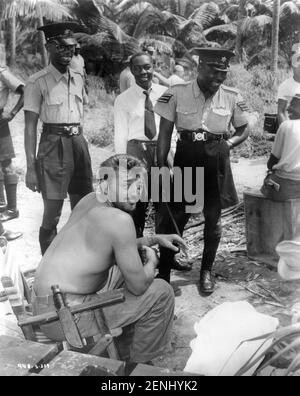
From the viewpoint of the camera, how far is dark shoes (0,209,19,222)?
18.5 feet

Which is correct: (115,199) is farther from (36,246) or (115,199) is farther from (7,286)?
(36,246)

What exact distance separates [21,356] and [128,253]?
2.74 ft

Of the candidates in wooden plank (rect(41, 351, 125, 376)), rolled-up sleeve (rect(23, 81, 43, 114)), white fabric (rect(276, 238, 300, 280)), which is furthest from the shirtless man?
rolled-up sleeve (rect(23, 81, 43, 114))

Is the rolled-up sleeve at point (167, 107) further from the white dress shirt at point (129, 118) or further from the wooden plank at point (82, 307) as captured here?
the wooden plank at point (82, 307)

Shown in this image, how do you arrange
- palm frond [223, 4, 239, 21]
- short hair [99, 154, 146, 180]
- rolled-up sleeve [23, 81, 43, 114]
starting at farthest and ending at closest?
palm frond [223, 4, 239, 21]
rolled-up sleeve [23, 81, 43, 114]
short hair [99, 154, 146, 180]

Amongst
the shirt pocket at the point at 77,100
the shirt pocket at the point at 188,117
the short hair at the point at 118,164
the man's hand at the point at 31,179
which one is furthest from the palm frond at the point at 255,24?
the short hair at the point at 118,164

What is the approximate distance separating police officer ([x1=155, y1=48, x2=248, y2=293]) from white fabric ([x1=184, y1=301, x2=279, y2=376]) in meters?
1.34

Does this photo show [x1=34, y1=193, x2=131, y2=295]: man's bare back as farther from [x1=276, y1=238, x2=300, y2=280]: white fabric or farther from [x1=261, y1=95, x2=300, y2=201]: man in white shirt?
[x1=261, y1=95, x2=300, y2=201]: man in white shirt

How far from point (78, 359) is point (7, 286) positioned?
676 millimetres

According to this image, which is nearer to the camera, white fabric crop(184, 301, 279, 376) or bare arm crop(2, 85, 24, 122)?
white fabric crop(184, 301, 279, 376)

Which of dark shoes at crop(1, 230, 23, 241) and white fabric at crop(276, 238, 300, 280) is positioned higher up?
white fabric at crop(276, 238, 300, 280)

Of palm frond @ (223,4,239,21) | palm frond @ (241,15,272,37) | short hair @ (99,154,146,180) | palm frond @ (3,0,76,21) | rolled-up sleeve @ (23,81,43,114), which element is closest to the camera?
short hair @ (99,154,146,180)
